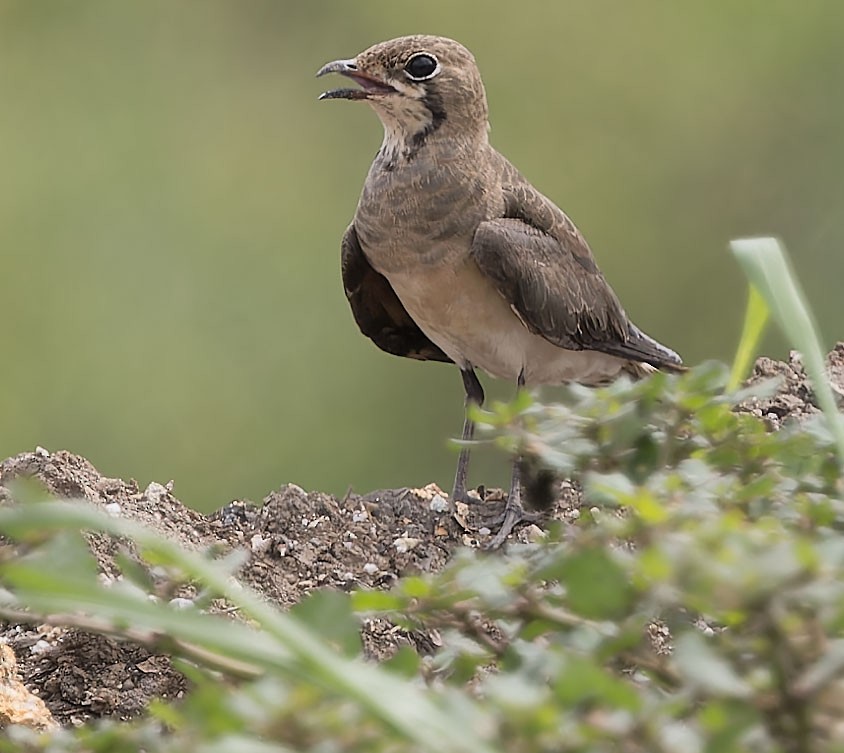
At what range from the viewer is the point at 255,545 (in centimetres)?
246

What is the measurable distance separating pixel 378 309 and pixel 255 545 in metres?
1.38

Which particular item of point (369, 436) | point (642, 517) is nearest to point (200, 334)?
point (369, 436)

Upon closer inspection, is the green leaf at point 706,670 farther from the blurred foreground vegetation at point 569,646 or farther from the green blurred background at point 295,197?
the green blurred background at point 295,197

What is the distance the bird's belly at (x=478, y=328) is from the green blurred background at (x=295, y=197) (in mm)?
2362

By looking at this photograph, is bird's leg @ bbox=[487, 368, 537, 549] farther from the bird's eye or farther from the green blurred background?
the green blurred background

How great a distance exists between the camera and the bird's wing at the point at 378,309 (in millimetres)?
3613

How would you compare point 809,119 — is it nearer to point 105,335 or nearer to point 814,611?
point 105,335

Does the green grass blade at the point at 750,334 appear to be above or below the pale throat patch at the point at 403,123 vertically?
above

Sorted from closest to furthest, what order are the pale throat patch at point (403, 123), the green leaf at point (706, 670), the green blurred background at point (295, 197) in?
the green leaf at point (706, 670), the pale throat patch at point (403, 123), the green blurred background at point (295, 197)

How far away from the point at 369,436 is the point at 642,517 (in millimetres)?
5382

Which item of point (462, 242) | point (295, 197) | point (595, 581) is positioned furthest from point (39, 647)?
point (295, 197)

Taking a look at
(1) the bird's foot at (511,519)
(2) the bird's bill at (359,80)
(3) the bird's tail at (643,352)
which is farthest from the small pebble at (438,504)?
(2) the bird's bill at (359,80)

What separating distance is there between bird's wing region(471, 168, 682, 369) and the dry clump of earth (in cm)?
49

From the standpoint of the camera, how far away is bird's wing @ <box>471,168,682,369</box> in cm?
334
